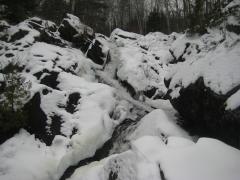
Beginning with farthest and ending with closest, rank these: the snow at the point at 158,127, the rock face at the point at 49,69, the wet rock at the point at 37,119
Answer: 1. the rock face at the point at 49,69
2. the wet rock at the point at 37,119
3. the snow at the point at 158,127

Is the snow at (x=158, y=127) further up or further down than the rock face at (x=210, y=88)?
further down

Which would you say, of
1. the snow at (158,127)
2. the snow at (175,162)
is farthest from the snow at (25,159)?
the snow at (158,127)

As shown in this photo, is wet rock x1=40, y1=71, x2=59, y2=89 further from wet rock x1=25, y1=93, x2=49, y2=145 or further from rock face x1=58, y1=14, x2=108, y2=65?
rock face x1=58, y1=14, x2=108, y2=65

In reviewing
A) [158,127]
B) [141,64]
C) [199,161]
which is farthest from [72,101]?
[141,64]

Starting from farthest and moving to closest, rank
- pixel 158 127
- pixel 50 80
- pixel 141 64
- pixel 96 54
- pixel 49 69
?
1. pixel 141 64
2. pixel 96 54
3. pixel 49 69
4. pixel 50 80
5. pixel 158 127

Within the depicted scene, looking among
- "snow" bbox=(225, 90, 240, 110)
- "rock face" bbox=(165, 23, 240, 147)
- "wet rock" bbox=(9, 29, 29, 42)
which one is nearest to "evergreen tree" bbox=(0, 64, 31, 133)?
"wet rock" bbox=(9, 29, 29, 42)

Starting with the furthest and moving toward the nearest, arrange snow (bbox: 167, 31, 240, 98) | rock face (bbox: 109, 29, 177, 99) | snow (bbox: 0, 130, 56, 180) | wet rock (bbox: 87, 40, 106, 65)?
wet rock (bbox: 87, 40, 106, 65) < rock face (bbox: 109, 29, 177, 99) < snow (bbox: 0, 130, 56, 180) < snow (bbox: 167, 31, 240, 98)

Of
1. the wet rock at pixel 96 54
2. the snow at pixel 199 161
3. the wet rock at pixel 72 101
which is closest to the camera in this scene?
the snow at pixel 199 161

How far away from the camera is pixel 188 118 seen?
21.6 ft

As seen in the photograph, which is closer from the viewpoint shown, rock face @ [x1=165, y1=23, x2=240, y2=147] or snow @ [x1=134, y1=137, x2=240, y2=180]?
snow @ [x1=134, y1=137, x2=240, y2=180]

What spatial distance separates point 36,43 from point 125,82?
11.8ft

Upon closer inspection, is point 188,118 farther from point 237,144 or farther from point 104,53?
point 104,53

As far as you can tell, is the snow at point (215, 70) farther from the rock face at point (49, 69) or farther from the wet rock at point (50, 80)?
the wet rock at point (50, 80)

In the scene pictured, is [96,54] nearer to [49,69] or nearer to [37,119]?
[49,69]
